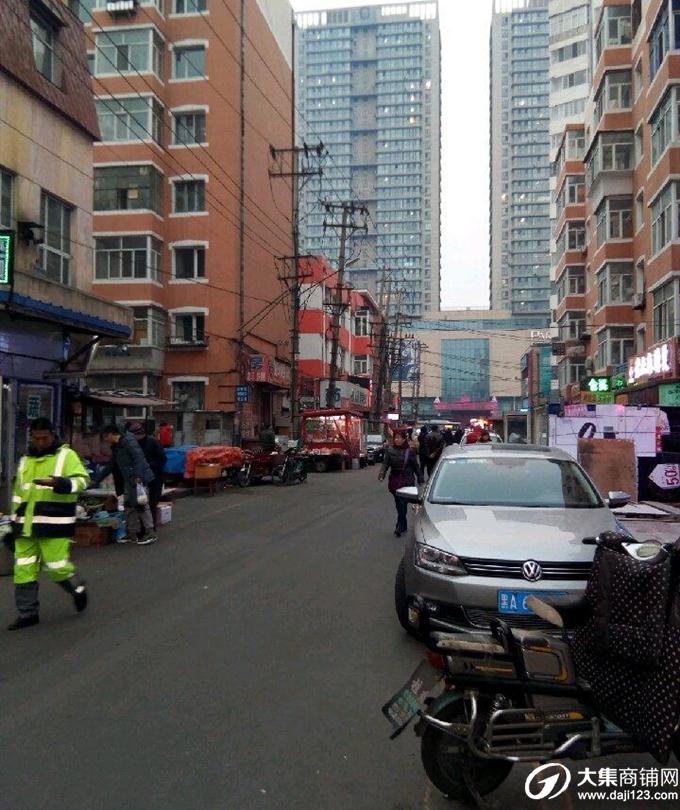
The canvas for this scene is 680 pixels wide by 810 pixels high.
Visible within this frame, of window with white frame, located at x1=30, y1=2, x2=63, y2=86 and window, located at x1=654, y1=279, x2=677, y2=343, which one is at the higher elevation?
A: window with white frame, located at x1=30, y1=2, x2=63, y2=86

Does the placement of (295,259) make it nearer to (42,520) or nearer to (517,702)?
(42,520)

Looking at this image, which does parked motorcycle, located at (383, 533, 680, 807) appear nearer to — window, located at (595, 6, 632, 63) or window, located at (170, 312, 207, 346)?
window, located at (170, 312, 207, 346)

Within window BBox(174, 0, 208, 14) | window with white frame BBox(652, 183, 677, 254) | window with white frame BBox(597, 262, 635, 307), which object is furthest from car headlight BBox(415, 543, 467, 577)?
window BBox(174, 0, 208, 14)

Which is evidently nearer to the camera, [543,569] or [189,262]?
[543,569]

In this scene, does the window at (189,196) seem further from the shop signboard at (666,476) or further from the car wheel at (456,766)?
the car wheel at (456,766)

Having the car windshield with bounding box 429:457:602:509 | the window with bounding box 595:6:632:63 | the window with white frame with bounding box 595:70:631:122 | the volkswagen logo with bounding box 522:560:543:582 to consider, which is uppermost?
the window with bounding box 595:6:632:63

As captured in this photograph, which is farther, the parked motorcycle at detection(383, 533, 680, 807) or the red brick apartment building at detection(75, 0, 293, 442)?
the red brick apartment building at detection(75, 0, 293, 442)

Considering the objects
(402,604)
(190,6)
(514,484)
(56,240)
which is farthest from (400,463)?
(190,6)

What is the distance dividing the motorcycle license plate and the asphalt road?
428 mm

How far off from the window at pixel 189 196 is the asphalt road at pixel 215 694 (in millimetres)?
27986

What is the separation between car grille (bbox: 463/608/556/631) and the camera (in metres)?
5.28

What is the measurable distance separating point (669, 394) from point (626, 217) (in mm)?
15199

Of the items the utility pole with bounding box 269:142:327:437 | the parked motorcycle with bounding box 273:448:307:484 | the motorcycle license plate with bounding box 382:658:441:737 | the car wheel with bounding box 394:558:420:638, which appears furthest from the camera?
the utility pole with bounding box 269:142:327:437

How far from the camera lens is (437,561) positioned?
222 inches
